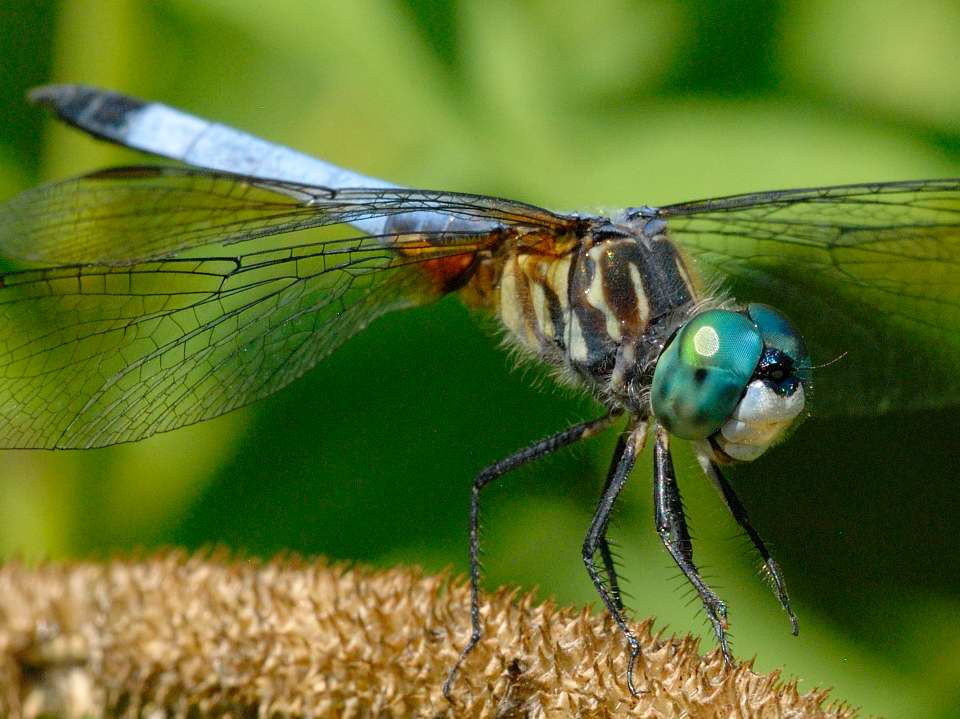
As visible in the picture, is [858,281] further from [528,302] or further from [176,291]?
[176,291]

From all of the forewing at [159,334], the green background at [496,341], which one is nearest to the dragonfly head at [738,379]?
the forewing at [159,334]

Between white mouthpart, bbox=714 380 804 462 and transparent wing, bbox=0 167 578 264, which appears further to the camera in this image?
transparent wing, bbox=0 167 578 264

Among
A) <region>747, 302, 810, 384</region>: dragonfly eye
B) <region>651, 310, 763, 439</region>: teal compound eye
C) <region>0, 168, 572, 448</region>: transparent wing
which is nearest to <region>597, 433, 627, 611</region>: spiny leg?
<region>651, 310, 763, 439</region>: teal compound eye

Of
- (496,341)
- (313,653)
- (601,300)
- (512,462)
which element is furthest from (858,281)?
(313,653)

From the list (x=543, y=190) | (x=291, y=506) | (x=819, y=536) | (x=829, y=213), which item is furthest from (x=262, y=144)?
(x=819, y=536)

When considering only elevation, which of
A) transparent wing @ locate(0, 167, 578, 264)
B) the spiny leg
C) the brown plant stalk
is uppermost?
transparent wing @ locate(0, 167, 578, 264)

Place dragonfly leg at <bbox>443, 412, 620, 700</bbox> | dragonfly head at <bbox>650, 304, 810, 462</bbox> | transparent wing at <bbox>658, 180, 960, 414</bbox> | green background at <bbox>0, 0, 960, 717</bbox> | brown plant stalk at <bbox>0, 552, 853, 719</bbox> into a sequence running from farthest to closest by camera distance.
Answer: green background at <bbox>0, 0, 960, 717</bbox> < transparent wing at <bbox>658, 180, 960, 414</bbox> < dragonfly leg at <bbox>443, 412, 620, 700</bbox> < dragonfly head at <bbox>650, 304, 810, 462</bbox> < brown plant stalk at <bbox>0, 552, 853, 719</bbox>

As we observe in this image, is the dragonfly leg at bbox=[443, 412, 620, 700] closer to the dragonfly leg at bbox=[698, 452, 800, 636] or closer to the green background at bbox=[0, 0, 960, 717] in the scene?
Result: the dragonfly leg at bbox=[698, 452, 800, 636]
